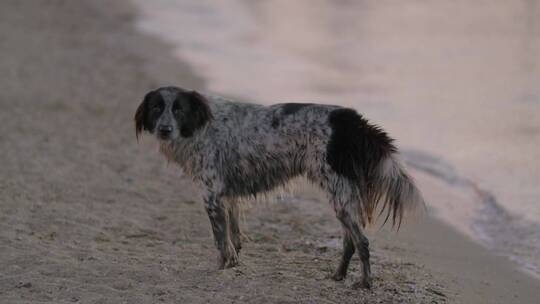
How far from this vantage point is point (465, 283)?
7.28 m

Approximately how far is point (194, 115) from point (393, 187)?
1737 mm

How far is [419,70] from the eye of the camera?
16672mm

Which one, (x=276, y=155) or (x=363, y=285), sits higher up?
(x=276, y=155)

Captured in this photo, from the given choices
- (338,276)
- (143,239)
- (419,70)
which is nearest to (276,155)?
(338,276)

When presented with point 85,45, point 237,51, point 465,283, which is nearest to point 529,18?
point 237,51

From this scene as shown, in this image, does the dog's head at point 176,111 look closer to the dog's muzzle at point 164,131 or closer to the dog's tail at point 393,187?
the dog's muzzle at point 164,131

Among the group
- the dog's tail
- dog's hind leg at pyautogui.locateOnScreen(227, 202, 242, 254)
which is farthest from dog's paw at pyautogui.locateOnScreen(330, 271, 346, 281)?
dog's hind leg at pyautogui.locateOnScreen(227, 202, 242, 254)

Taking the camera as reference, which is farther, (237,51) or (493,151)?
(237,51)

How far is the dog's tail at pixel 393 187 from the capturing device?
670cm

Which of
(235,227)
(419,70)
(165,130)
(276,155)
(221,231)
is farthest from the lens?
(419,70)

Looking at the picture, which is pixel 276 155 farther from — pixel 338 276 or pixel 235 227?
pixel 338 276

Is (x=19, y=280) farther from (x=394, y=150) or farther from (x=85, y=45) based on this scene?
(x=85, y=45)

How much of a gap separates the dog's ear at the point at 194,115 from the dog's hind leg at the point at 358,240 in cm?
136

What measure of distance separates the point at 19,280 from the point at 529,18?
59.2 feet
